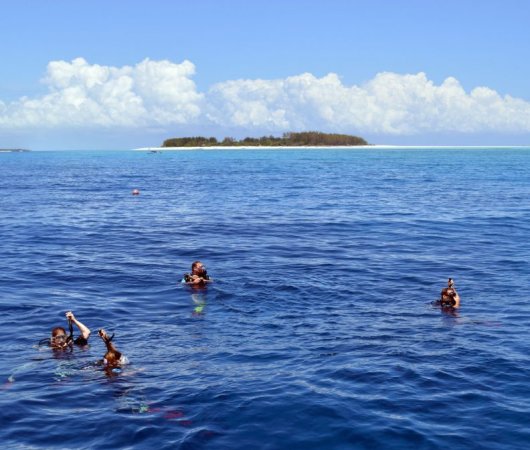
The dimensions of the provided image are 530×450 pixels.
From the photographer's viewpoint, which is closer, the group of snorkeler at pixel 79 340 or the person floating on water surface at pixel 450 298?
the group of snorkeler at pixel 79 340

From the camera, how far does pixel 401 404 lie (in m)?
15.5

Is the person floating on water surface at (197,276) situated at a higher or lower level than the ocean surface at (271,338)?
higher

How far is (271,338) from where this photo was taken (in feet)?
68.0

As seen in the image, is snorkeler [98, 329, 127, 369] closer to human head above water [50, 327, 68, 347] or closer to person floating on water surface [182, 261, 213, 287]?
human head above water [50, 327, 68, 347]

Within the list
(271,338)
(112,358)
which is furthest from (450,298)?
(112,358)

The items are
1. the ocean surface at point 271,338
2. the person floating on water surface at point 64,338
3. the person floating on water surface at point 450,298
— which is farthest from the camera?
the person floating on water surface at point 450,298

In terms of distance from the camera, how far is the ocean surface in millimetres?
14484

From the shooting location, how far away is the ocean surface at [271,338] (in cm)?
1448

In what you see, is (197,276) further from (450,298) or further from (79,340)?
(450,298)

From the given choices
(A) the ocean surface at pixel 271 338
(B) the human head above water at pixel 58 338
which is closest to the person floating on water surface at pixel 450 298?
(A) the ocean surface at pixel 271 338

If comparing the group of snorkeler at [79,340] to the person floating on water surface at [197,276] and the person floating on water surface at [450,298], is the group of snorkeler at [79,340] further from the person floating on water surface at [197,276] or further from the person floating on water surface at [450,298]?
the person floating on water surface at [450,298]

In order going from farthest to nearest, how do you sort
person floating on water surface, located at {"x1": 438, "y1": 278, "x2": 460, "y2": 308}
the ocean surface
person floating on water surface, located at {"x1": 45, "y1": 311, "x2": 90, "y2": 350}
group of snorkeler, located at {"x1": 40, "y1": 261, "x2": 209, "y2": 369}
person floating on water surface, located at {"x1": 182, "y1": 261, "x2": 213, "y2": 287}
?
person floating on water surface, located at {"x1": 182, "y1": 261, "x2": 213, "y2": 287} → person floating on water surface, located at {"x1": 438, "y1": 278, "x2": 460, "y2": 308} → person floating on water surface, located at {"x1": 45, "y1": 311, "x2": 90, "y2": 350} → group of snorkeler, located at {"x1": 40, "y1": 261, "x2": 209, "y2": 369} → the ocean surface

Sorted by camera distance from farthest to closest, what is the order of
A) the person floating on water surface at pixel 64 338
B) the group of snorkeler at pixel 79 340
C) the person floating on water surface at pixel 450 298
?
the person floating on water surface at pixel 450 298, the person floating on water surface at pixel 64 338, the group of snorkeler at pixel 79 340

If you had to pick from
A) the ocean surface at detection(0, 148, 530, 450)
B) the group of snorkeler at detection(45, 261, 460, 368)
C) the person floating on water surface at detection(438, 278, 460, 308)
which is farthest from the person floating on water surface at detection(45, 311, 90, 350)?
the person floating on water surface at detection(438, 278, 460, 308)
